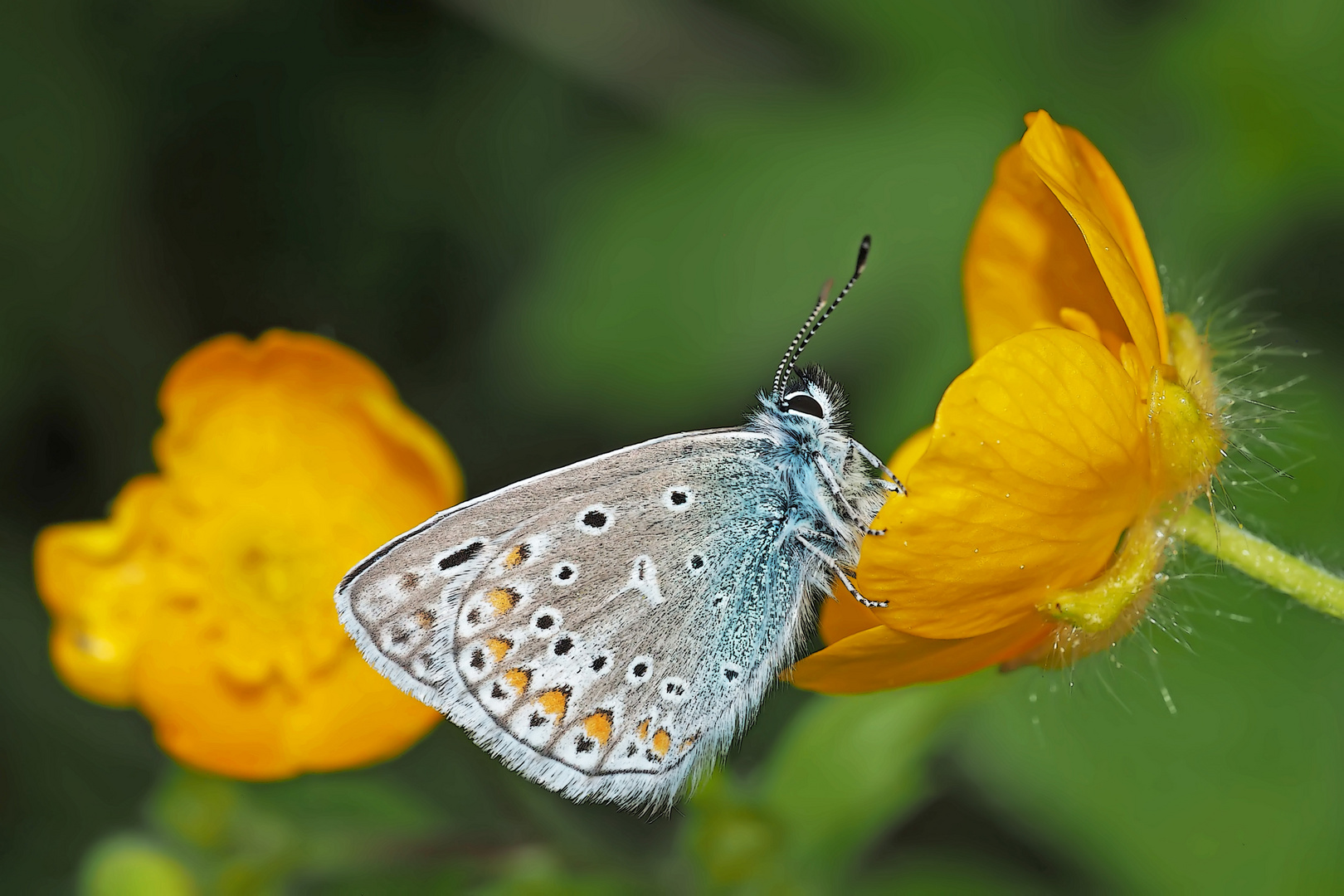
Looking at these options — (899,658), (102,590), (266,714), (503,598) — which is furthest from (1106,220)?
(102,590)

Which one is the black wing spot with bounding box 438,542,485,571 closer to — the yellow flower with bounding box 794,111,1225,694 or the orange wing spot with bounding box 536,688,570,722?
the orange wing spot with bounding box 536,688,570,722

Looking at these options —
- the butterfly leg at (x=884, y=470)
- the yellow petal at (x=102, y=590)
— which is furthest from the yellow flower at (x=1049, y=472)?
the yellow petal at (x=102, y=590)

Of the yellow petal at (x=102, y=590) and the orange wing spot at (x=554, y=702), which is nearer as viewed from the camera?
the orange wing spot at (x=554, y=702)

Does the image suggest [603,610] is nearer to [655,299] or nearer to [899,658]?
[899,658]

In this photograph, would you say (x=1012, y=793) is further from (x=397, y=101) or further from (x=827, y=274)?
(x=397, y=101)

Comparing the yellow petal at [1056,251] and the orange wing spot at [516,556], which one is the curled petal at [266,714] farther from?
the yellow petal at [1056,251]

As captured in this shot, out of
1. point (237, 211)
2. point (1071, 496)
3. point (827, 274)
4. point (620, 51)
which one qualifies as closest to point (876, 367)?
point (827, 274)
